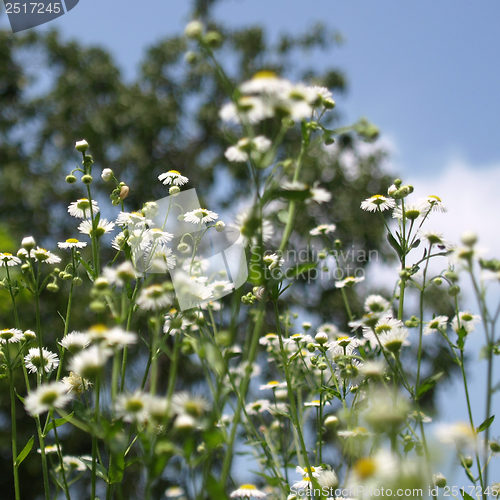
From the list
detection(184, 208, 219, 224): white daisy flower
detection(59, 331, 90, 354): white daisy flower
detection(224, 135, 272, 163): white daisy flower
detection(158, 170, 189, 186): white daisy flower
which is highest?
detection(158, 170, 189, 186): white daisy flower

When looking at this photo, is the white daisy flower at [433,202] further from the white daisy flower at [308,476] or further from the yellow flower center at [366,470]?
the yellow flower center at [366,470]

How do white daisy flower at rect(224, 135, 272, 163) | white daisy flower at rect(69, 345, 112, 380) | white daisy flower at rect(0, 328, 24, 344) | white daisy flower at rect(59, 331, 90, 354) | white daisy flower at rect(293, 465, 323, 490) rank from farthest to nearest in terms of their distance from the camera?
white daisy flower at rect(0, 328, 24, 344) → white daisy flower at rect(293, 465, 323, 490) → white daisy flower at rect(59, 331, 90, 354) → white daisy flower at rect(224, 135, 272, 163) → white daisy flower at rect(69, 345, 112, 380)

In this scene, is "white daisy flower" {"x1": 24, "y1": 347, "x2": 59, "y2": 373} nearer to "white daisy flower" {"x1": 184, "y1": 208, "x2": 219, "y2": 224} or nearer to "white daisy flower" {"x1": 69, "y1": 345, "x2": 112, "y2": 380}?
"white daisy flower" {"x1": 184, "y1": 208, "x2": 219, "y2": 224}

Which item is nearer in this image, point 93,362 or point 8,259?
point 93,362

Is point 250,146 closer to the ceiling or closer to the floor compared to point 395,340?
closer to the ceiling

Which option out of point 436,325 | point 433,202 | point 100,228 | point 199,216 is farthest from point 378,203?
point 100,228

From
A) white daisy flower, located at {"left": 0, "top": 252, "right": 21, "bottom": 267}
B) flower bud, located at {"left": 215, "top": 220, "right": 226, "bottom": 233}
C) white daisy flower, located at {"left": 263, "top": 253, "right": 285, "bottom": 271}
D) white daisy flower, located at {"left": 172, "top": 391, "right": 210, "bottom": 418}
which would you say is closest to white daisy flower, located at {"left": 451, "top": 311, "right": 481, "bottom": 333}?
white daisy flower, located at {"left": 263, "top": 253, "right": 285, "bottom": 271}

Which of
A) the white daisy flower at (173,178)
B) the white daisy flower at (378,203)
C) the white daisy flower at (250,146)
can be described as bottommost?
the white daisy flower at (250,146)

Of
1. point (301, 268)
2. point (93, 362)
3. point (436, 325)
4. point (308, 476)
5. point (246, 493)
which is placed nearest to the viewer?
point (93, 362)

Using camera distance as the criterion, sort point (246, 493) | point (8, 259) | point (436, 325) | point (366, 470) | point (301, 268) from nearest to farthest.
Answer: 1. point (366, 470)
2. point (301, 268)
3. point (436, 325)
4. point (246, 493)
5. point (8, 259)

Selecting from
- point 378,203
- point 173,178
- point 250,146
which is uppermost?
point 173,178

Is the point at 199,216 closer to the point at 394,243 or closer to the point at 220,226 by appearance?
the point at 220,226

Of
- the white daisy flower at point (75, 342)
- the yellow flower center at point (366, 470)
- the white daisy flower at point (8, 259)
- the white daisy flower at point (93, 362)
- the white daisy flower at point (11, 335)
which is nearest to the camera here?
the yellow flower center at point (366, 470)

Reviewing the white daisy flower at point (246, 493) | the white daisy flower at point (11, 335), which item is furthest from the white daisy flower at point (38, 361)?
the white daisy flower at point (246, 493)
